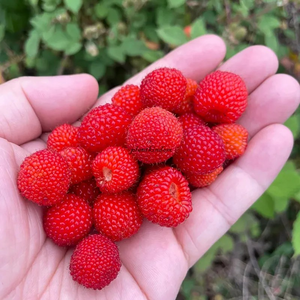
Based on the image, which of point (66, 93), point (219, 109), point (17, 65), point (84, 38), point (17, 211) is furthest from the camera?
point (17, 65)

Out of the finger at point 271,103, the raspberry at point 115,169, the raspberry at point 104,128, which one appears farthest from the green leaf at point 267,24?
the raspberry at point 115,169

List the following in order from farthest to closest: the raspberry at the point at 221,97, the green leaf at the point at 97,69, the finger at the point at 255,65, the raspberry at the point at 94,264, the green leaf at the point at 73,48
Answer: the green leaf at the point at 97,69 → the green leaf at the point at 73,48 → the finger at the point at 255,65 → the raspberry at the point at 221,97 → the raspberry at the point at 94,264

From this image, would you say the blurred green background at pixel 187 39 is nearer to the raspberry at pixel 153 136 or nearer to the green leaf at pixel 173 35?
the green leaf at pixel 173 35

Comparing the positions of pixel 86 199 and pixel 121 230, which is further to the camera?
pixel 86 199

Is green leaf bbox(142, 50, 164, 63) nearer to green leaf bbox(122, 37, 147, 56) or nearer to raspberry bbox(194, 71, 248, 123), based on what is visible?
green leaf bbox(122, 37, 147, 56)

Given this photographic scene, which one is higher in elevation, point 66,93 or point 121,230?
point 66,93

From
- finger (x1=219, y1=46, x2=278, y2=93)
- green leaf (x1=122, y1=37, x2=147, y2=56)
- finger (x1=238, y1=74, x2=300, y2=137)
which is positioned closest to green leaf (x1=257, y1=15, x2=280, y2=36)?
finger (x1=219, y1=46, x2=278, y2=93)

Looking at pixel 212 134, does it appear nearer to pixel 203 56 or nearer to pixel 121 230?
pixel 121 230

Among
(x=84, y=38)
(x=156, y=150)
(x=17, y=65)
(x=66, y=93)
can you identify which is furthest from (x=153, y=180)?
(x=17, y=65)
